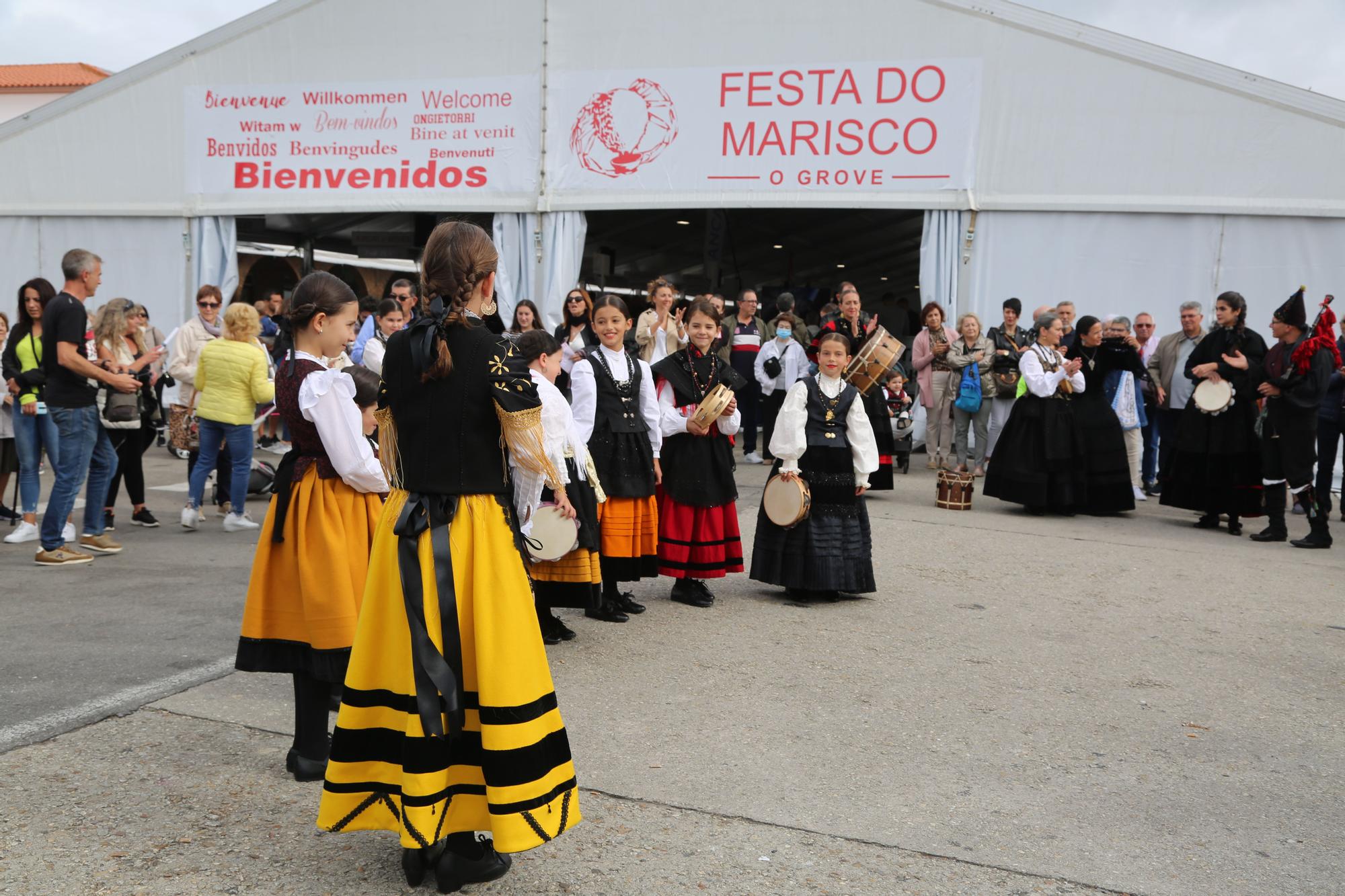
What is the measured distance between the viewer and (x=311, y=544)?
3.63 meters

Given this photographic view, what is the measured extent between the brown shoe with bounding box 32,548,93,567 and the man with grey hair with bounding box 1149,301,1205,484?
9.03 metres

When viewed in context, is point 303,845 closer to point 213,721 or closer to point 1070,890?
point 213,721

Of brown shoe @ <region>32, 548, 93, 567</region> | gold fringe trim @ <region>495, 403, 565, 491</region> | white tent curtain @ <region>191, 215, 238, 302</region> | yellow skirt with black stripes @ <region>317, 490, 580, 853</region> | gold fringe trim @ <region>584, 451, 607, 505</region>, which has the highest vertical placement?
white tent curtain @ <region>191, 215, 238, 302</region>

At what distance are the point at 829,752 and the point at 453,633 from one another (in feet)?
5.66

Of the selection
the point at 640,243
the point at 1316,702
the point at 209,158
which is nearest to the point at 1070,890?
the point at 1316,702

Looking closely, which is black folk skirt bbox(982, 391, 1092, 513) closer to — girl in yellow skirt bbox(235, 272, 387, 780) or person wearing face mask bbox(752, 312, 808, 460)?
person wearing face mask bbox(752, 312, 808, 460)

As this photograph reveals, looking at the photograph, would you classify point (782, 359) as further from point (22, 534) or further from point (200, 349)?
point (22, 534)

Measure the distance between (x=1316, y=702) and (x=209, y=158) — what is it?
14037mm

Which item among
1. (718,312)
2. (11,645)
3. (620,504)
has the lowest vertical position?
(11,645)

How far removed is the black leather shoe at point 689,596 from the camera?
630 centimetres

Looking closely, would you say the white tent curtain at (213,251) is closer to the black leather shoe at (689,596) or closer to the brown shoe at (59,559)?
the brown shoe at (59,559)

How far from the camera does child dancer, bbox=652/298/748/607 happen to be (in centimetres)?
623

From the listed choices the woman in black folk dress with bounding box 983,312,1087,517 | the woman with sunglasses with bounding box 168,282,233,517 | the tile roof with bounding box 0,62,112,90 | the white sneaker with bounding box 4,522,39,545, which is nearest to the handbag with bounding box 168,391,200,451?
the woman with sunglasses with bounding box 168,282,233,517

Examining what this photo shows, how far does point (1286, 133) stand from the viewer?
11.5 metres
